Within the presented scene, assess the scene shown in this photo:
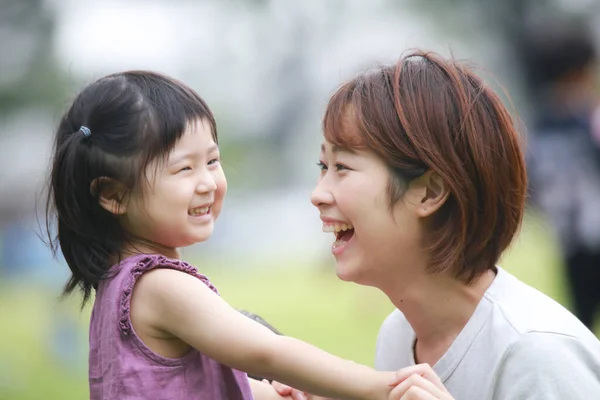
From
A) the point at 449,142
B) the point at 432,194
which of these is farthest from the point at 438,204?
the point at 449,142

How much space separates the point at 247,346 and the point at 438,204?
67 centimetres

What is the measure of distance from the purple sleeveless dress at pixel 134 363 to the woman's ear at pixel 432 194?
0.62 meters

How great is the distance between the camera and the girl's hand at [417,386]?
2275mm

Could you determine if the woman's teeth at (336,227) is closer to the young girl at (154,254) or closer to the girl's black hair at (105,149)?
the young girl at (154,254)

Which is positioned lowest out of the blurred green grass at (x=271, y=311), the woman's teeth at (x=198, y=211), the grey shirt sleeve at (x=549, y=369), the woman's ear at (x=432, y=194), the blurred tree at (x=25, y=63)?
the blurred green grass at (x=271, y=311)

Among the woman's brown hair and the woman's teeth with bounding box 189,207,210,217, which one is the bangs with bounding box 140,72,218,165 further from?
the woman's brown hair

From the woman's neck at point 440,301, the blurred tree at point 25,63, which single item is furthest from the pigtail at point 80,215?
the blurred tree at point 25,63

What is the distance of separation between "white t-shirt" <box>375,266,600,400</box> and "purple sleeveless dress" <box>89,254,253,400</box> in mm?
638

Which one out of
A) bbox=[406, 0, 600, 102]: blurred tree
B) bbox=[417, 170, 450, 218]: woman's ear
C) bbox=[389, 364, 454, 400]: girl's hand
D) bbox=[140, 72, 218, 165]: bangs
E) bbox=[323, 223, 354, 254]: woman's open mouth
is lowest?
bbox=[406, 0, 600, 102]: blurred tree

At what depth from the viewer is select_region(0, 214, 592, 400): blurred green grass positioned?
7391 mm

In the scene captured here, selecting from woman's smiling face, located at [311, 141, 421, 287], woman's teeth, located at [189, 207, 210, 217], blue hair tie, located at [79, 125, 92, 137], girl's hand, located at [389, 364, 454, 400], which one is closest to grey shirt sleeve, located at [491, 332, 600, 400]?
girl's hand, located at [389, 364, 454, 400]

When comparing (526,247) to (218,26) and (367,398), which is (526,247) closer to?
(218,26)

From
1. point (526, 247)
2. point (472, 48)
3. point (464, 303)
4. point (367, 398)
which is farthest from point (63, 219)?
point (472, 48)

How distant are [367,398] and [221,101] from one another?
14.0 metres
